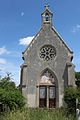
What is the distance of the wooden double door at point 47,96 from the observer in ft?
120

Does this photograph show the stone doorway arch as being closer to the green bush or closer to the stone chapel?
the stone chapel

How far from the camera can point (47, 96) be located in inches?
1453

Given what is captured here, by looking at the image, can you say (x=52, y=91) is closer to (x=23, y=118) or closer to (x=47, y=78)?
(x=47, y=78)

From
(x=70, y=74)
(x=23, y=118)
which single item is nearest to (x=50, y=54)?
(x=70, y=74)

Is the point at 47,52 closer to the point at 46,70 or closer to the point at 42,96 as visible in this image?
the point at 46,70

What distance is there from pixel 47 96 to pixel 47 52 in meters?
6.17

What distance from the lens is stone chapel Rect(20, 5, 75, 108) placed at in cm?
3641

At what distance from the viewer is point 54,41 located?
38.5 meters

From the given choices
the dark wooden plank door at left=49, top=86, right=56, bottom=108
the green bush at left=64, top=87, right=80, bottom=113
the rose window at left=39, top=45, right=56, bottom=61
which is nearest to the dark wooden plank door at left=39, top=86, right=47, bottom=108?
the dark wooden plank door at left=49, top=86, right=56, bottom=108

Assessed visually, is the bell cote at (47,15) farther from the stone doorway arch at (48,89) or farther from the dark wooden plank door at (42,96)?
the dark wooden plank door at (42,96)

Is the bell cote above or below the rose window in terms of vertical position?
above

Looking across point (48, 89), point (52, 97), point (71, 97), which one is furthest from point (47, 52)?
point (71, 97)

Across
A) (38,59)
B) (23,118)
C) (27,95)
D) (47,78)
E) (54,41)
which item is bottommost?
(23,118)

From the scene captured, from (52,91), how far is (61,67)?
11.4 feet
